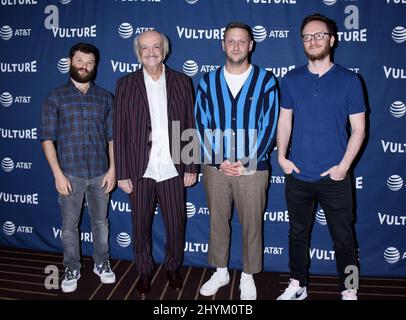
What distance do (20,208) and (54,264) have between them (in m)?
0.73

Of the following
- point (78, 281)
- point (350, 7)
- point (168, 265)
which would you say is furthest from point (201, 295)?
point (350, 7)

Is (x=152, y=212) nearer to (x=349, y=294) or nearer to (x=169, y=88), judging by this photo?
(x=169, y=88)

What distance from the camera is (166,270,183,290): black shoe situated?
298 centimetres

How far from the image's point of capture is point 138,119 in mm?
2721

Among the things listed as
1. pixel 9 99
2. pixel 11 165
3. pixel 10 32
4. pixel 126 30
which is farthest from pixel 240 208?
pixel 10 32

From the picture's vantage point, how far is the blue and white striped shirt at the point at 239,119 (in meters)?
2.66

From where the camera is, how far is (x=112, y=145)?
9.88 ft

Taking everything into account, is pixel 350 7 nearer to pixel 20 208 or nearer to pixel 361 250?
pixel 361 250

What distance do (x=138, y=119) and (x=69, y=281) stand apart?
1405 mm

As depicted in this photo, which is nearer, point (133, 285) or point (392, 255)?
point (133, 285)

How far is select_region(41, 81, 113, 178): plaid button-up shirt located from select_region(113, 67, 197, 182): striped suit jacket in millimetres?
213

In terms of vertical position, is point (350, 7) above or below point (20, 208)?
above

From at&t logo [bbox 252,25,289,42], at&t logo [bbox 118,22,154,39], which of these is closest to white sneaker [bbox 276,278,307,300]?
at&t logo [bbox 252,25,289,42]

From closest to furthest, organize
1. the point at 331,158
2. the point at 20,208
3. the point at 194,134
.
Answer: the point at 331,158 < the point at 194,134 < the point at 20,208
